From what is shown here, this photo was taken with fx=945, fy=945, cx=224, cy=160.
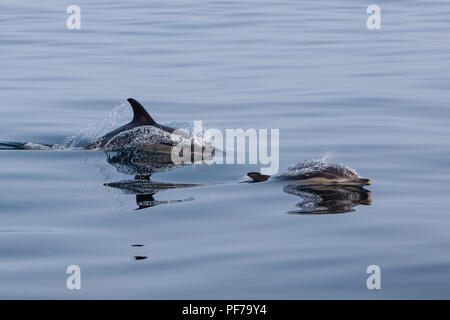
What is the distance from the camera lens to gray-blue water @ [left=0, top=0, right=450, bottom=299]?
7879 millimetres

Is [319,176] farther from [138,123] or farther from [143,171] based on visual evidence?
[138,123]

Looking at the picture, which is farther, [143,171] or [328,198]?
[143,171]

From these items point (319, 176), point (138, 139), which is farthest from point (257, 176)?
point (138, 139)

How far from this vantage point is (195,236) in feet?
29.4

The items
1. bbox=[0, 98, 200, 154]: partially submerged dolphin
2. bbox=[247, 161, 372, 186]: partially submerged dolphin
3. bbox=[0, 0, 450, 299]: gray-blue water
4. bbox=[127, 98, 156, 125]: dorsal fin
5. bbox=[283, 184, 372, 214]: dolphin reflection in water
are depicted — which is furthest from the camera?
bbox=[127, 98, 156, 125]: dorsal fin

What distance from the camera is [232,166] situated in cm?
1238

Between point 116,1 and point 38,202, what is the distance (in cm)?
2866

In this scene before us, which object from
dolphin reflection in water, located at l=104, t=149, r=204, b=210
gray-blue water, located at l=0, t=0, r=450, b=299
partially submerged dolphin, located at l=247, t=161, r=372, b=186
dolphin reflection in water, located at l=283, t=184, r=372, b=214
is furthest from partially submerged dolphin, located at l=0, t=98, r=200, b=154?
dolphin reflection in water, located at l=283, t=184, r=372, b=214

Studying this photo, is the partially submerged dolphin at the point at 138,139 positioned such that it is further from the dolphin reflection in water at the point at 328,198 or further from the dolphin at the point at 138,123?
the dolphin reflection in water at the point at 328,198

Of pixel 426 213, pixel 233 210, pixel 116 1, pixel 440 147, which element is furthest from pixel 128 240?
pixel 116 1

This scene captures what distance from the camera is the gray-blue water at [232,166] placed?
25.8ft

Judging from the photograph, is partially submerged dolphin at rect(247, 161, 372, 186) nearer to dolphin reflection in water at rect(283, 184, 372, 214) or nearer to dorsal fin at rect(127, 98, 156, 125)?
dolphin reflection in water at rect(283, 184, 372, 214)

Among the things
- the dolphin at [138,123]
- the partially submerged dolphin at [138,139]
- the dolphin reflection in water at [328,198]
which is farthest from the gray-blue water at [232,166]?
the dolphin at [138,123]
